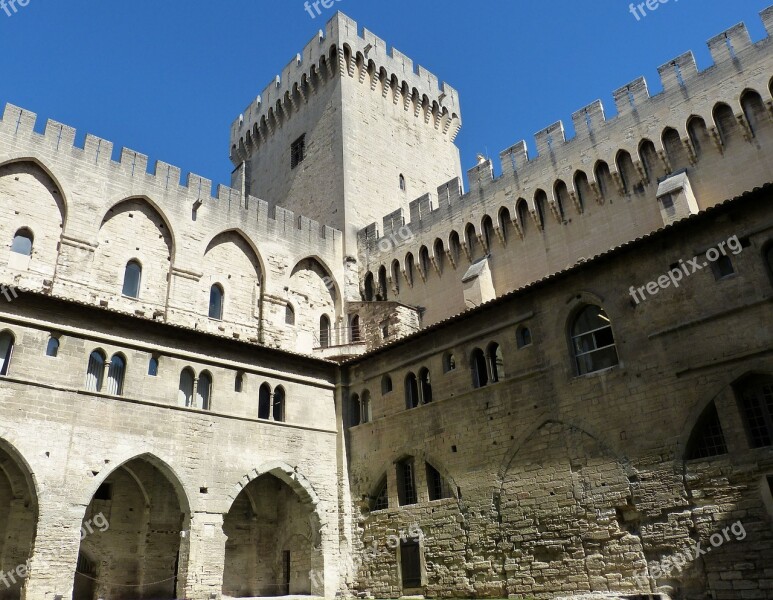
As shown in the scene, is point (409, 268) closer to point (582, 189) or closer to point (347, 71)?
point (582, 189)

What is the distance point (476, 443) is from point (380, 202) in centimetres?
1595

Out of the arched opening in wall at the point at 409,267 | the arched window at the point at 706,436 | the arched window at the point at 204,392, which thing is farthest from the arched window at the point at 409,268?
the arched window at the point at 706,436

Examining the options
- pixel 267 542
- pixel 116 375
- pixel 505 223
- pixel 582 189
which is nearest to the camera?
pixel 116 375

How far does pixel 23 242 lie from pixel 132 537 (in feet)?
30.6

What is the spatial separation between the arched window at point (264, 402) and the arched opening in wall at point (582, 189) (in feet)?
38.4

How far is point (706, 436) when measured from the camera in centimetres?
1308

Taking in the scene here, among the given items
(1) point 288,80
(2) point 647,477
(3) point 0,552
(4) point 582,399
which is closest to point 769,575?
(2) point 647,477

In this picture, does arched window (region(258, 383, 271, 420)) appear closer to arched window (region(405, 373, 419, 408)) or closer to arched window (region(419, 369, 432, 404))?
arched window (region(405, 373, 419, 408))

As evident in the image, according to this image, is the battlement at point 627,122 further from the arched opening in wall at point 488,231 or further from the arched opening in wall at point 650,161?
the arched opening in wall at point 488,231

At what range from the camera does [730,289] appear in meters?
13.3

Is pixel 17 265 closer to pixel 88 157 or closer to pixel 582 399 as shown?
pixel 88 157

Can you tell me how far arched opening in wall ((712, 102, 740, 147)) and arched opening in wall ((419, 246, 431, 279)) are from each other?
36.3 ft

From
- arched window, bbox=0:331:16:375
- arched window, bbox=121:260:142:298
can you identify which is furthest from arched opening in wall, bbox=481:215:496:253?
arched window, bbox=0:331:16:375
